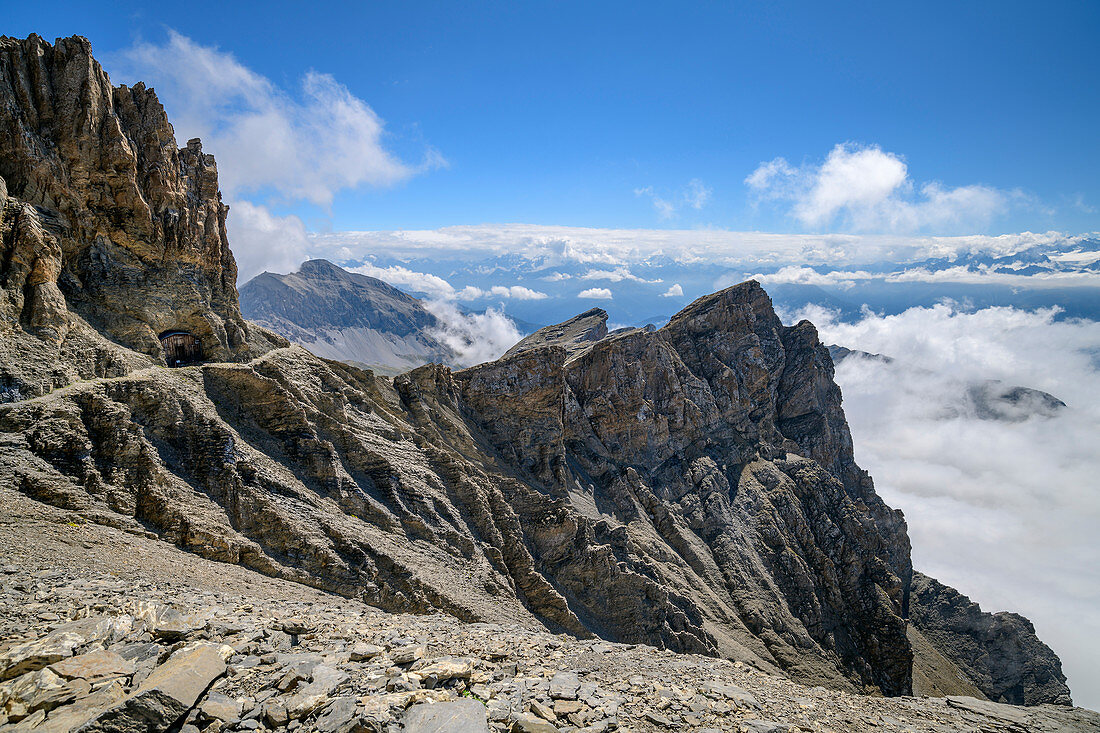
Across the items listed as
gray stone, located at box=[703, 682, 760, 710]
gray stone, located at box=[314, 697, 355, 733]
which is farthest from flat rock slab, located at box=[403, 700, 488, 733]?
gray stone, located at box=[703, 682, 760, 710]

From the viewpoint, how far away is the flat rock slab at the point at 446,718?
11.3m

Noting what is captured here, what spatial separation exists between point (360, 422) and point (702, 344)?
87921 mm

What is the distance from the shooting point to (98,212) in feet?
128

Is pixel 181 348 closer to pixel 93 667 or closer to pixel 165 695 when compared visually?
pixel 93 667

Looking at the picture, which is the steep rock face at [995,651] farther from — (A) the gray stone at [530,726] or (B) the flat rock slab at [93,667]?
(B) the flat rock slab at [93,667]

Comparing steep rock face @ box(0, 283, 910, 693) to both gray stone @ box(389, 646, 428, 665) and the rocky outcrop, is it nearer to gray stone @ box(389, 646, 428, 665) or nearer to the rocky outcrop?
gray stone @ box(389, 646, 428, 665)

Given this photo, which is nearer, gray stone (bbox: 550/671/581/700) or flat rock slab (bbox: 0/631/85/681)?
flat rock slab (bbox: 0/631/85/681)

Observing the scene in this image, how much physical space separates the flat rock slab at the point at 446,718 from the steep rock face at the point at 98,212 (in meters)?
35.1

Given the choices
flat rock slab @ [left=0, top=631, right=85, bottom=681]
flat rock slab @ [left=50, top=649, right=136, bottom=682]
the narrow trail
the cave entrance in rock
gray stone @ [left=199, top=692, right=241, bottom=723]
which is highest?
the cave entrance in rock

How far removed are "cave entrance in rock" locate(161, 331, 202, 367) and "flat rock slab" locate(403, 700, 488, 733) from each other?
138 feet

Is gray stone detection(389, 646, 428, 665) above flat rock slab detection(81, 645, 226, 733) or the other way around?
the other way around

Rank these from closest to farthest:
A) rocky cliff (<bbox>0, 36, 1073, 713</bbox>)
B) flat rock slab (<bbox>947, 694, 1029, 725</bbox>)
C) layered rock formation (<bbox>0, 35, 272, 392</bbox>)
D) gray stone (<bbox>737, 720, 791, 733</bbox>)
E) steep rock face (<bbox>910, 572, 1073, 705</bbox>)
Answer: gray stone (<bbox>737, 720, 791, 733</bbox>), flat rock slab (<bbox>947, 694, 1029, 725</bbox>), rocky cliff (<bbox>0, 36, 1073, 713</bbox>), layered rock formation (<bbox>0, 35, 272, 392</bbox>), steep rock face (<bbox>910, 572, 1073, 705</bbox>)

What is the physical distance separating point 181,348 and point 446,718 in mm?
44586

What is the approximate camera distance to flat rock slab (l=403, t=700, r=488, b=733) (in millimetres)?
11281
